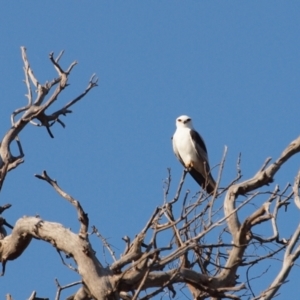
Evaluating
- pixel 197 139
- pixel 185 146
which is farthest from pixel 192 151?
pixel 197 139

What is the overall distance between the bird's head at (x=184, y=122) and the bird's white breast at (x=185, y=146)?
0.26 meters

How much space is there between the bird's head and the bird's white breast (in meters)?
0.26

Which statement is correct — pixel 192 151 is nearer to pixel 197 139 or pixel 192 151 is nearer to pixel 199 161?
pixel 199 161

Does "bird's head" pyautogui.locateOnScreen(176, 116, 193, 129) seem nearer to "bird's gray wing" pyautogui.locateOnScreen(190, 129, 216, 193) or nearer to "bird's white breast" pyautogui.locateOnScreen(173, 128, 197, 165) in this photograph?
"bird's white breast" pyautogui.locateOnScreen(173, 128, 197, 165)

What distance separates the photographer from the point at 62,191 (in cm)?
440

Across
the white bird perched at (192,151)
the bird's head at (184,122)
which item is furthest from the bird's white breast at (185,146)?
the bird's head at (184,122)

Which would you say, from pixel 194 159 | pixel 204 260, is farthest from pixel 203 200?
pixel 194 159

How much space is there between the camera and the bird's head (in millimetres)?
10820

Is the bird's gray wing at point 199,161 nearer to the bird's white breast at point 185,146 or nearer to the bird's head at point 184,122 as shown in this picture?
the bird's white breast at point 185,146

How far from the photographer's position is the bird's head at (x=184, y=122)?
426 inches

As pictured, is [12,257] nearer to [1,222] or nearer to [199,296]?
[1,222]

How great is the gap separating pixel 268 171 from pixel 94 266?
108cm

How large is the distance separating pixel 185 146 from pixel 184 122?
0.67 m

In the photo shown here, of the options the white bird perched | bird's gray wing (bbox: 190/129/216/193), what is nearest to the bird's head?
the white bird perched
